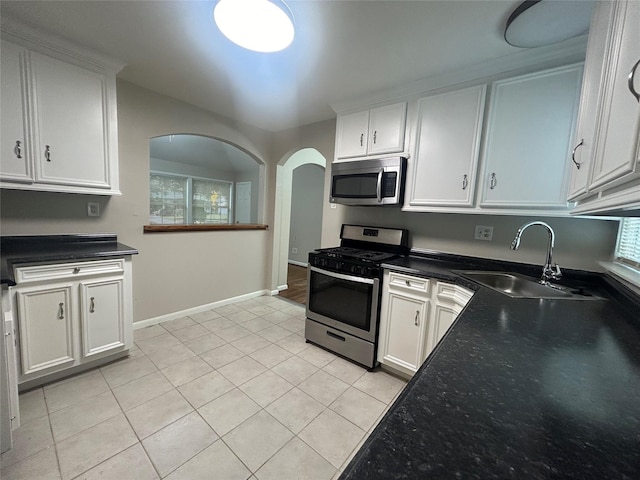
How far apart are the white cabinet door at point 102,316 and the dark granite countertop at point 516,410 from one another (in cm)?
222

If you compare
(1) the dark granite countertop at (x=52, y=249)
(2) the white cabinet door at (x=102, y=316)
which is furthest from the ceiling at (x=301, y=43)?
(2) the white cabinet door at (x=102, y=316)

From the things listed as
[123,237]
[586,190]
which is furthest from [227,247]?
[586,190]

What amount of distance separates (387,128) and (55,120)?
2457 millimetres

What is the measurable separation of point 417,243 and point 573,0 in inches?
66.4

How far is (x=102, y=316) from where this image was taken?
1.93 m

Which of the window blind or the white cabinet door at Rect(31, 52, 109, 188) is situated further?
the white cabinet door at Rect(31, 52, 109, 188)

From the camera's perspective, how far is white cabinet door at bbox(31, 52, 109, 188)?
5.79 ft

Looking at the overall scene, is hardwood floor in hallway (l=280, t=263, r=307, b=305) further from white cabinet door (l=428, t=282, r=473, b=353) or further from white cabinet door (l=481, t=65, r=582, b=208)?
white cabinet door (l=481, t=65, r=582, b=208)

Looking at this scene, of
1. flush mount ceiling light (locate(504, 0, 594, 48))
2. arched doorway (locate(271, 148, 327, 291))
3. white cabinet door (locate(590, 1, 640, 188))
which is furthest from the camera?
arched doorway (locate(271, 148, 327, 291))

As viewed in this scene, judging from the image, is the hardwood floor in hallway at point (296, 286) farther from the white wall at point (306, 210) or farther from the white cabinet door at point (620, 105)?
the white cabinet door at point (620, 105)

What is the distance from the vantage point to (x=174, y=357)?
85.8 inches

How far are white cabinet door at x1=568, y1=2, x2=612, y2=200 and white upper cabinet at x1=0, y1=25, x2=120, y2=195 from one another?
287 centimetres

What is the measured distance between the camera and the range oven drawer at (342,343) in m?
2.13

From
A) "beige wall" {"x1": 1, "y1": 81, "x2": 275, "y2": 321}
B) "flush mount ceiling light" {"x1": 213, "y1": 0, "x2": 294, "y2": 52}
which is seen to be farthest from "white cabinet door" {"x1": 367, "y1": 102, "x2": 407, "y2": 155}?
"beige wall" {"x1": 1, "y1": 81, "x2": 275, "y2": 321}
